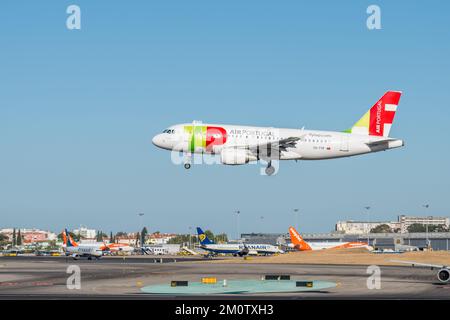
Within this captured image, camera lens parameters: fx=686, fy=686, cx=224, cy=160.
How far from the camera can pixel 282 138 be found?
8006cm

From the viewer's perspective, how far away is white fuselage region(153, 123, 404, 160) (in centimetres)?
7819

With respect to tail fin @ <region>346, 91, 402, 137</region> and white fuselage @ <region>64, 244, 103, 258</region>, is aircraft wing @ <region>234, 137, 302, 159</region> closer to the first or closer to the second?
tail fin @ <region>346, 91, 402, 137</region>

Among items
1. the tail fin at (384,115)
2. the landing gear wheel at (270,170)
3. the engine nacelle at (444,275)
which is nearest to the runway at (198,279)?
the engine nacelle at (444,275)

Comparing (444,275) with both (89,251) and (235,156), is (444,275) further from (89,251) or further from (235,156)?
(89,251)

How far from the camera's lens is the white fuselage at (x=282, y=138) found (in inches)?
3078

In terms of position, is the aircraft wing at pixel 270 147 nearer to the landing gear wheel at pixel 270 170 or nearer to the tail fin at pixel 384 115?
the landing gear wheel at pixel 270 170

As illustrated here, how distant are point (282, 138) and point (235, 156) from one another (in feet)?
26.5

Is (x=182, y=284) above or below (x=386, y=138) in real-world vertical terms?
below
